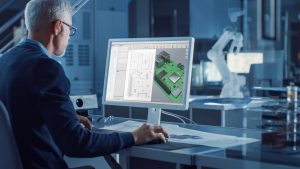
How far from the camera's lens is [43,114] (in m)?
1.54

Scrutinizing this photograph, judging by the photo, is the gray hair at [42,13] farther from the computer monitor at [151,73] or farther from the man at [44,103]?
the computer monitor at [151,73]

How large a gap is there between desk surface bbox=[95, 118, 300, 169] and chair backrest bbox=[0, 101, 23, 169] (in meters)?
0.42

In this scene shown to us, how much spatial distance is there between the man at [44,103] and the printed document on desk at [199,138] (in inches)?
7.6

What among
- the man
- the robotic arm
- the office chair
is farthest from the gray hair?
the robotic arm

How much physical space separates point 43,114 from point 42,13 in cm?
38

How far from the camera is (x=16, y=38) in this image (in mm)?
4234

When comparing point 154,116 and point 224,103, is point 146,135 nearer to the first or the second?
point 154,116

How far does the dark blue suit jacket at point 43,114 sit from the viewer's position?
1525mm

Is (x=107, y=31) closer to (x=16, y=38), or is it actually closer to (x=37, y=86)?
(x=16, y=38)

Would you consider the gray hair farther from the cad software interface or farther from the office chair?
the cad software interface

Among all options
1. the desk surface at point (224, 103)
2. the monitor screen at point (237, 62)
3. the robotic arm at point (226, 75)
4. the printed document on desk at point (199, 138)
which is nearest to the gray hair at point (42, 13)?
the printed document on desk at point (199, 138)

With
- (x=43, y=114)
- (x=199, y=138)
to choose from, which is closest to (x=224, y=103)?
(x=199, y=138)

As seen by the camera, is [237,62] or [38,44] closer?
[38,44]

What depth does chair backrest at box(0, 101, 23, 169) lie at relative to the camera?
1.45 meters
